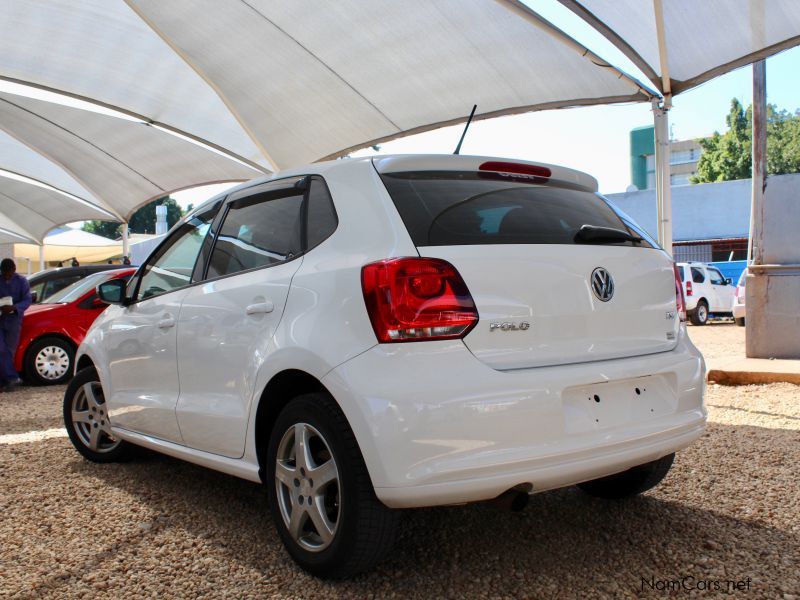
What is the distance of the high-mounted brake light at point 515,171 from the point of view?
120 inches

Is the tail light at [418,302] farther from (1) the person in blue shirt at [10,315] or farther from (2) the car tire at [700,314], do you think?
(2) the car tire at [700,314]

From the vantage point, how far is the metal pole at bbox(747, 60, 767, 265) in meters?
8.34

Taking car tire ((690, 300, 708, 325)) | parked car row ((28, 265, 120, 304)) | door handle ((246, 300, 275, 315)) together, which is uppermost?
door handle ((246, 300, 275, 315))

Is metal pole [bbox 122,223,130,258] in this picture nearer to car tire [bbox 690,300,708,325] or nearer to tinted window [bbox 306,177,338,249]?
car tire [bbox 690,300,708,325]

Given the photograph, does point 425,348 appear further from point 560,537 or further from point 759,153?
point 759,153

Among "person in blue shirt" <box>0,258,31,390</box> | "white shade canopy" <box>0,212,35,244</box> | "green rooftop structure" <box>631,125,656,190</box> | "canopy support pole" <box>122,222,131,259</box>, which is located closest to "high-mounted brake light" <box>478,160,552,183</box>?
"person in blue shirt" <box>0,258,31,390</box>

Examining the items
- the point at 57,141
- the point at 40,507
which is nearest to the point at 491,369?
the point at 40,507

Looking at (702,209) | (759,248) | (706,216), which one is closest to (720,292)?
A: (706,216)

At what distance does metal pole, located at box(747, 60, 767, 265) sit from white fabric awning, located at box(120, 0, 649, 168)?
1390 millimetres

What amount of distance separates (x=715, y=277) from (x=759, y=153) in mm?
12545

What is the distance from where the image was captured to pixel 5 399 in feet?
27.9

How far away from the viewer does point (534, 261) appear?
2666 millimetres

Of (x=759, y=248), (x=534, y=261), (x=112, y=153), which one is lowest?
(x=759, y=248)

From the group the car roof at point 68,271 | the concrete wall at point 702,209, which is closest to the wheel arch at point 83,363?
the car roof at point 68,271
